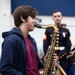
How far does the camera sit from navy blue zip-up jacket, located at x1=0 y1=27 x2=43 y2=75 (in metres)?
2.18

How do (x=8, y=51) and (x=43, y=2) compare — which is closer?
(x=8, y=51)

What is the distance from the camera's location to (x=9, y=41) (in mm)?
2207

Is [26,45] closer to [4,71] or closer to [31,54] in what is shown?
[31,54]

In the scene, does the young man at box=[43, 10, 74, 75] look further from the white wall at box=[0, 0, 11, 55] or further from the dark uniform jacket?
the white wall at box=[0, 0, 11, 55]

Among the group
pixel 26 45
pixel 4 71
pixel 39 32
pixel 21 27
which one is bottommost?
pixel 39 32

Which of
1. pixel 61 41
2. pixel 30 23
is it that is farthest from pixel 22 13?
pixel 61 41

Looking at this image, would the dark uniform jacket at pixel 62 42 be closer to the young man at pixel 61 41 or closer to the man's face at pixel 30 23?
the young man at pixel 61 41

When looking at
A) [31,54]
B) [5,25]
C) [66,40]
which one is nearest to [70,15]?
[5,25]

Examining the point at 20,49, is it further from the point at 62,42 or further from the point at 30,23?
the point at 62,42

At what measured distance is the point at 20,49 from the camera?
229cm

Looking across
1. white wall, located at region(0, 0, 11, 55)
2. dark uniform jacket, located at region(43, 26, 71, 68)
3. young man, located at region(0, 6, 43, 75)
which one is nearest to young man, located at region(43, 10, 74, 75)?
dark uniform jacket, located at region(43, 26, 71, 68)

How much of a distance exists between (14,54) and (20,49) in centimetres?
8

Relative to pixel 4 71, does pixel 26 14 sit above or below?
above

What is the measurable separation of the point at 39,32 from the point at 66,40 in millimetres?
2224
